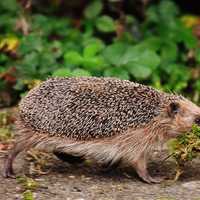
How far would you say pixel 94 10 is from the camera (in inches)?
390

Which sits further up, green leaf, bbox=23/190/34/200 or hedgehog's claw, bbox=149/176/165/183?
hedgehog's claw, bbox=149/176/165/183

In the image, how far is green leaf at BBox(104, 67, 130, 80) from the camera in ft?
27.7

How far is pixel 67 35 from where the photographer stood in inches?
387

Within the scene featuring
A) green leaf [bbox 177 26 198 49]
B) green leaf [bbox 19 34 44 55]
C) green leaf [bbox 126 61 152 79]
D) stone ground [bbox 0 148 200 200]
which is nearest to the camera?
stone ground [bbox 0 148 200 200]

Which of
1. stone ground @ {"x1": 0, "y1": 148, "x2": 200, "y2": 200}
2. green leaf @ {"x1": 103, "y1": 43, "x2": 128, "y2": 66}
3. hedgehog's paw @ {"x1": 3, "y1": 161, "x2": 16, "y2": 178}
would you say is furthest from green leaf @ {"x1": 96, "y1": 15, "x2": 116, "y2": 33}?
hedgehog's paw @ {"x1": 3, "y1": 161, "x2": 16, "y2": 178}

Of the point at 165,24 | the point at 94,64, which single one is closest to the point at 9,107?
the point at 94,64

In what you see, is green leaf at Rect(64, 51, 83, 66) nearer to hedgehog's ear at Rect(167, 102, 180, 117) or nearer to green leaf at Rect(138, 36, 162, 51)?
green leaf at Rect(138, 36, 162, 51)

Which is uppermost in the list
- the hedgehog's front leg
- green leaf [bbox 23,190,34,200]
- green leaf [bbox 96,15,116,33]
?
green leaf [bbox 96,15,116,33]

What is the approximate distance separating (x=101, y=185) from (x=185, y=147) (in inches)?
30.9

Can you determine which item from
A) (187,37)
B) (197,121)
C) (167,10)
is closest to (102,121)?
(197,121)

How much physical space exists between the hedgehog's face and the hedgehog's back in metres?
0.16

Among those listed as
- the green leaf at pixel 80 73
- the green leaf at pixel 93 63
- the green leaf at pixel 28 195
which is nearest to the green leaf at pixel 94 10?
the green leaf at pixel 93 63

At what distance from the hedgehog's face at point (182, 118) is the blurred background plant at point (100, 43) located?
1.89 meters

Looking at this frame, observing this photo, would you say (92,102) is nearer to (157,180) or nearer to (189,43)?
(157,180)
